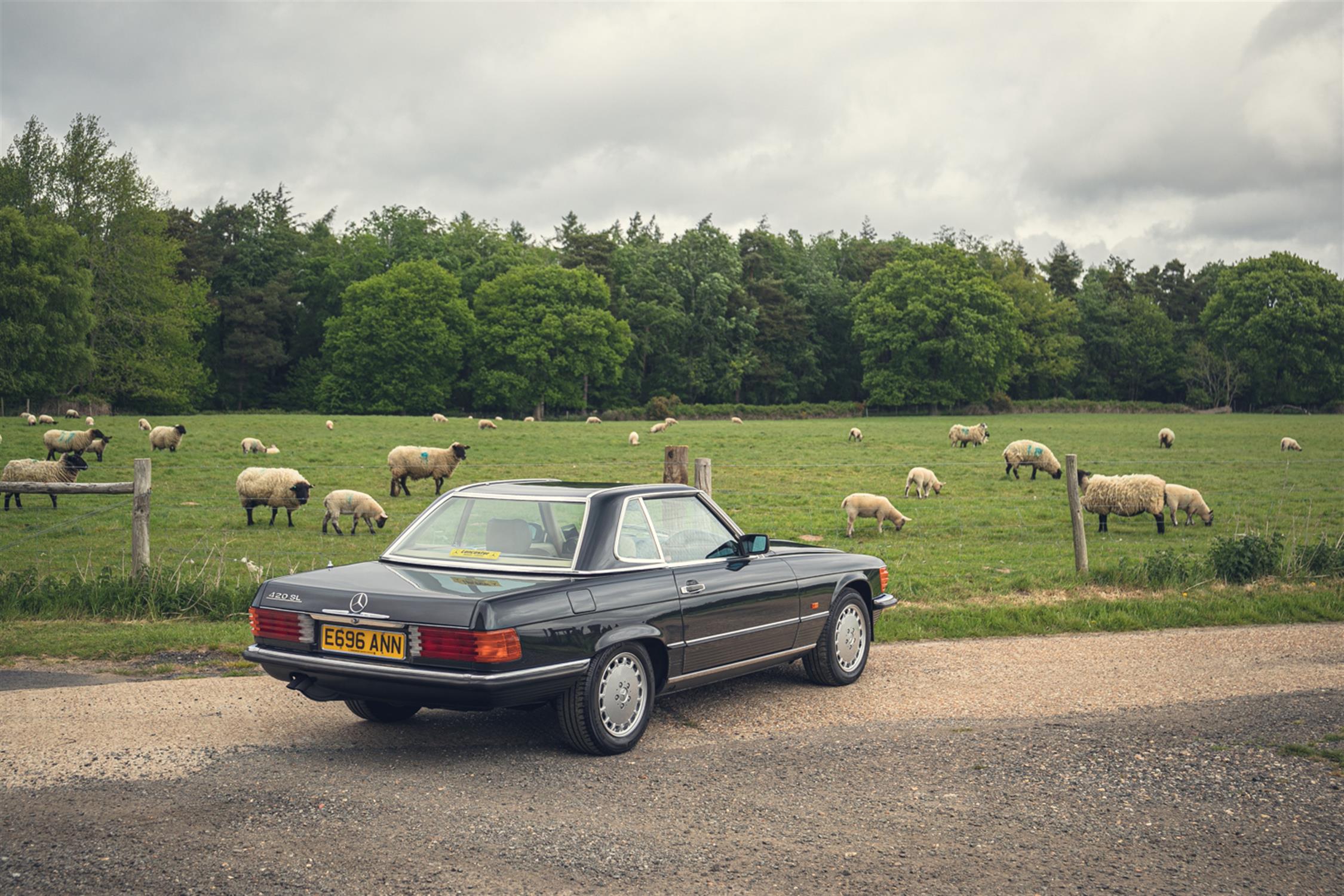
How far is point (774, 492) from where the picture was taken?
2714 centimetres

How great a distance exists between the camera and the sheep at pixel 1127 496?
22.0 m

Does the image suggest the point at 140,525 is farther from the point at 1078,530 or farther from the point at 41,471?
the point at 41,471

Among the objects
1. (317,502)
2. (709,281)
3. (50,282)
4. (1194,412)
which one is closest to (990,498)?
(317,502)

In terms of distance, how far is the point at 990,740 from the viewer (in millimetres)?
7230

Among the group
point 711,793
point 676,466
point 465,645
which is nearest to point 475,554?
point 465,645

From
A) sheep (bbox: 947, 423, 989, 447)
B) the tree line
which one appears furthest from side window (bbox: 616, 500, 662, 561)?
the tree line

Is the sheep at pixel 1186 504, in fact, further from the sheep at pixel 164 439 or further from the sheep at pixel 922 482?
the sheep at pixel 164 439

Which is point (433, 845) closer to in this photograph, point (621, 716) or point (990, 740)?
point (621, 716)

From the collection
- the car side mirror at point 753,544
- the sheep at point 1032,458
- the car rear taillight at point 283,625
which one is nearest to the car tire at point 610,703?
the car side mirror at point 753,544

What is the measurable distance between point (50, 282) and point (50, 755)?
217ft

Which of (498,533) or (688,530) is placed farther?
(688,530)

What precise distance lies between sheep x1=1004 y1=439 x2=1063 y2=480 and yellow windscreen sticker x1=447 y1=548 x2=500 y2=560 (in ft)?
90.6

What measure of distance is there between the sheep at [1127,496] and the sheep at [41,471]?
67.3ft

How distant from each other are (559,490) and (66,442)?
3008 cm
